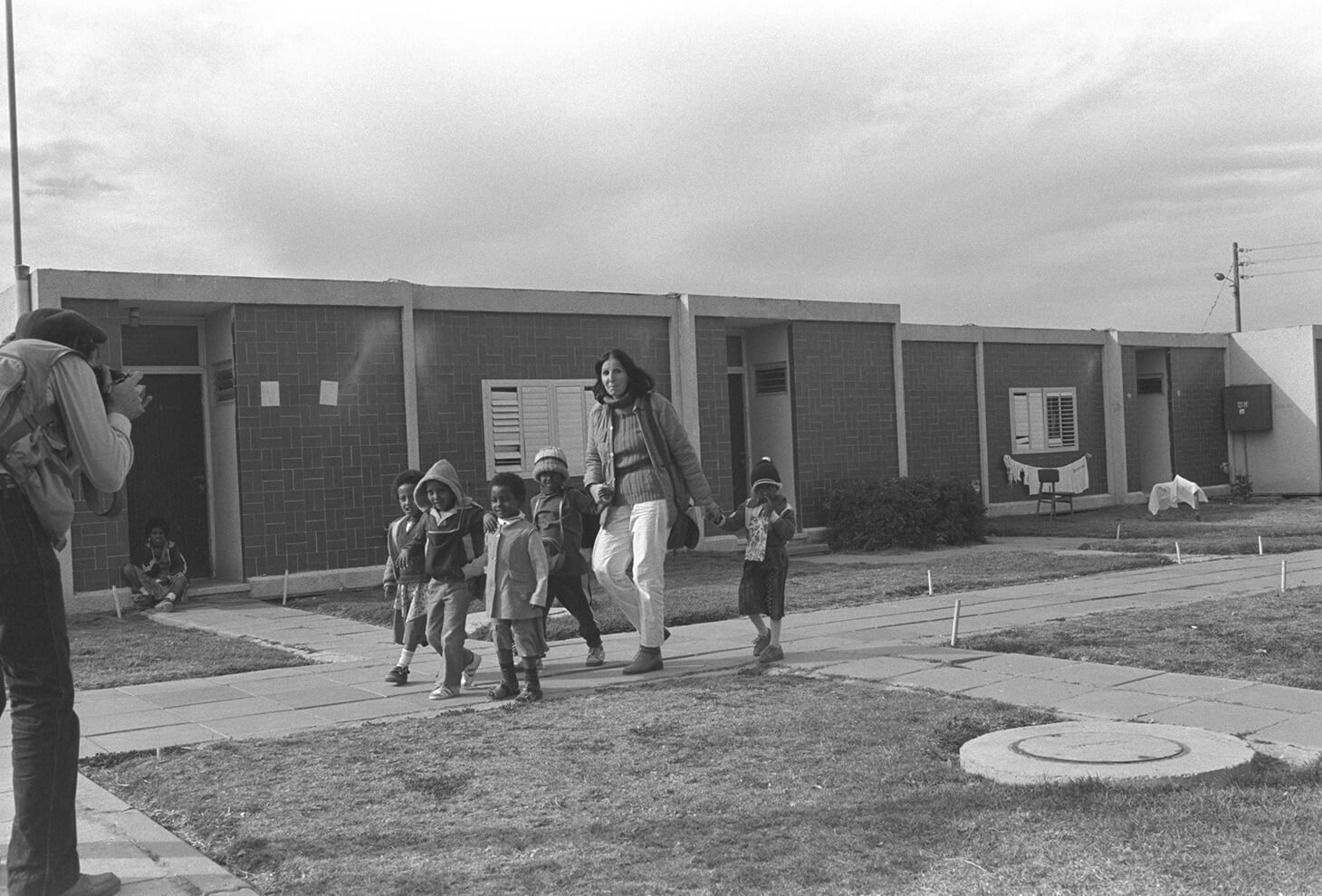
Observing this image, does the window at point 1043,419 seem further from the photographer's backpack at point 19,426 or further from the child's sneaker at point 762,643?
the photographer's backpack at point 19,426

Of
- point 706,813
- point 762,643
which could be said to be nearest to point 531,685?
point 762,643

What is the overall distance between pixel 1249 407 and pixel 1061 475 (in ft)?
19.3

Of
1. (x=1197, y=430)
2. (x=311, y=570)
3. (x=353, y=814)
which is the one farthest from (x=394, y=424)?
(x=1197, y=430)

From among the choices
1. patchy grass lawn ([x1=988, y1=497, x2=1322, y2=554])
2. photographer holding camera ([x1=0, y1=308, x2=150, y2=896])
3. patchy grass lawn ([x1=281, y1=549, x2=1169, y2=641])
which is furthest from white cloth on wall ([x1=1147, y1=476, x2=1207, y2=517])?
photographer holding camera ([x1=0, y1=308, x2=150, y2=896])

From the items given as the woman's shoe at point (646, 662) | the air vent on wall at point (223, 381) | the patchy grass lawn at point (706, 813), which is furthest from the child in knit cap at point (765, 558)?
the air vent on wall at point (223, 381)

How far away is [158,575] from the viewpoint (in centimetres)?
1250

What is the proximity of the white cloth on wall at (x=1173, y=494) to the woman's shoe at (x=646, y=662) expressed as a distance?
1484cm

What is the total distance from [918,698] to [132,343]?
10232mm

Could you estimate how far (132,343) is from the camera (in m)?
13.5

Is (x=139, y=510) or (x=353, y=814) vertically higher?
(x=139, y=510)

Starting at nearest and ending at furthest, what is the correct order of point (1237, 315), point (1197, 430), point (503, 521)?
1. point (503, 521)
2. point (1197, 430)
3. point (1237, 315)

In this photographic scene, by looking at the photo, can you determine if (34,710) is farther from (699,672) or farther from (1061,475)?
(1061,475)

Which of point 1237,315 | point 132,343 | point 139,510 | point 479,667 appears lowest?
point 479,667

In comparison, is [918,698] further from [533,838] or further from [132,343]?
[132,343]
